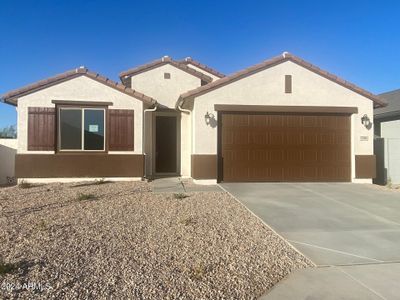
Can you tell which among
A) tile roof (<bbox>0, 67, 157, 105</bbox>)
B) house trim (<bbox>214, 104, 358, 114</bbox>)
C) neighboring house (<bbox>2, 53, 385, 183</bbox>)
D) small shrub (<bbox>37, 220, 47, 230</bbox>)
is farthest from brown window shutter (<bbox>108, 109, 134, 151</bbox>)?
small shrub (<bbox>37, 220, 47, 230</bbox>)

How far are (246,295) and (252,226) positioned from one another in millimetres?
2644

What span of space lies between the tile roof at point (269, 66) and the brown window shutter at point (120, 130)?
2.04 m

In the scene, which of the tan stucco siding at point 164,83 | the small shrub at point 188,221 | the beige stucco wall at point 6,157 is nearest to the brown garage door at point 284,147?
the tan stucco siding at point 164,83

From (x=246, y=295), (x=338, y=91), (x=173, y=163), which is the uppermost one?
(x=338, y=91)

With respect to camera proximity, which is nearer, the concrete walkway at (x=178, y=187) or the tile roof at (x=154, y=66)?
the concrete walkway at (x=178, y=187)

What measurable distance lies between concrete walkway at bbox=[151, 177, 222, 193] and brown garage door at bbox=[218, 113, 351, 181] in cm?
110

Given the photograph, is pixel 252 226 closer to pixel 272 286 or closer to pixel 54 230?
pixel 272 286

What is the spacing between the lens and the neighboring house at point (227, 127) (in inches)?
455

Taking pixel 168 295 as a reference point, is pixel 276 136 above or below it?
above

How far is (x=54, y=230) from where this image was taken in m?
5.70

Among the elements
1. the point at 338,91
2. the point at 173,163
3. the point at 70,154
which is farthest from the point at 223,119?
the point at 70,154

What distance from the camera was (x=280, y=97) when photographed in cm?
1179

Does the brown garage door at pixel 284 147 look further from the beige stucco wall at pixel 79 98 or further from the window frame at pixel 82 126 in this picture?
the window frame at pixel 82 126

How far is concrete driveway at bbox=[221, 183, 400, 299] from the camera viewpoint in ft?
12.4
